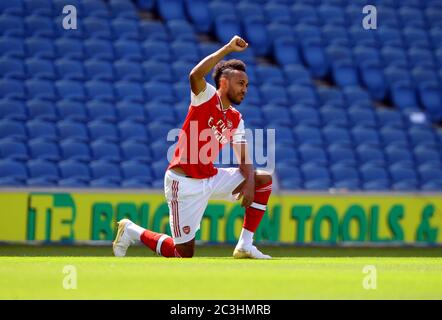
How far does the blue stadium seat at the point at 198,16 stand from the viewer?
1764 cm

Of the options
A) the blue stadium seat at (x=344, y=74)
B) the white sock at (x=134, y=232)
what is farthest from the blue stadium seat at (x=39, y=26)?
the white sock at (x=134, y=232)

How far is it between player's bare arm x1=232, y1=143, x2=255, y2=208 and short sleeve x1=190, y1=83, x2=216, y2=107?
1.99ft

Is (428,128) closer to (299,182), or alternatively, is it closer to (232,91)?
(299,182)

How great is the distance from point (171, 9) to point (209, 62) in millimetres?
9420

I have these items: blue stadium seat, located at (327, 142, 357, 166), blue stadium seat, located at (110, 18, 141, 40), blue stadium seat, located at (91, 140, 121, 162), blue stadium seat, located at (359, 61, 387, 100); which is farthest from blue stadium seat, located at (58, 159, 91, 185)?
blue stadium seat, located at (359, 61, 387, 100)

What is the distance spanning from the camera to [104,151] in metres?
14.5

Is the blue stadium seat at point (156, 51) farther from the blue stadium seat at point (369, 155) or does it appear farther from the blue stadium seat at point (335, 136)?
the blue stadium seat at point (369, 155)

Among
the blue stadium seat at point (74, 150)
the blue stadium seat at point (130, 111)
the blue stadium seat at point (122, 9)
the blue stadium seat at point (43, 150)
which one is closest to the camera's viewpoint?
the blue stadium seat at point (43, 150)

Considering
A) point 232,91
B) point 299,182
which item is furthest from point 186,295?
Result: point 299,182

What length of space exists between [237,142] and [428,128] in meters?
9.02

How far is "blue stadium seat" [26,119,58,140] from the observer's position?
1431 centimetres

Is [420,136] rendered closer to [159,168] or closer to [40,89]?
[159,168]

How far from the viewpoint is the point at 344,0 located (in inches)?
755

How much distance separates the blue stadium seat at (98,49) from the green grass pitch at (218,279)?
7.78m
